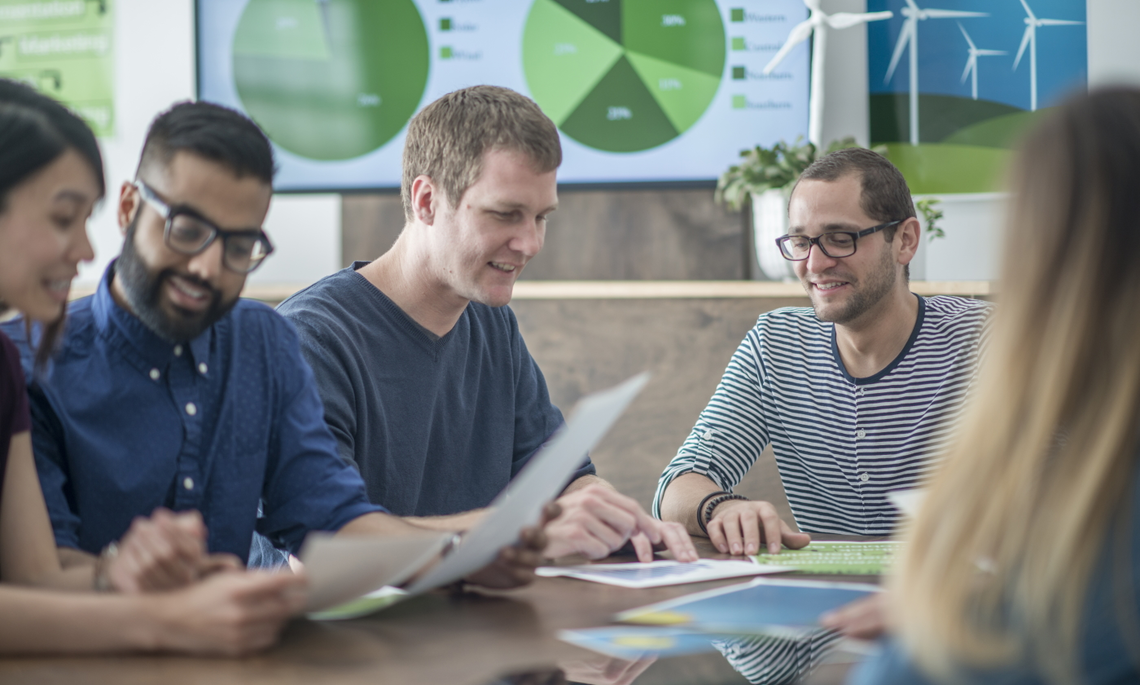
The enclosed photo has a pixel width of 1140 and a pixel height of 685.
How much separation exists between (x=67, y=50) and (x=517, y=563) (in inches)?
118

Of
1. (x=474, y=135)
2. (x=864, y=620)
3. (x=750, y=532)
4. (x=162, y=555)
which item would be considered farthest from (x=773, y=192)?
(x=162, y=555)

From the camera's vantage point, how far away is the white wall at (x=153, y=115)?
303cm

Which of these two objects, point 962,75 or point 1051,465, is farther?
point 962,75

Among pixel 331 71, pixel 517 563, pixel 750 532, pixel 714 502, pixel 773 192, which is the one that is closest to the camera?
pixel 517 563

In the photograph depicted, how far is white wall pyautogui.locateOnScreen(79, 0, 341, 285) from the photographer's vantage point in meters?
3.03

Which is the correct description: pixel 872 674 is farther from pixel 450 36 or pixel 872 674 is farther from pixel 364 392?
pixel 450 36

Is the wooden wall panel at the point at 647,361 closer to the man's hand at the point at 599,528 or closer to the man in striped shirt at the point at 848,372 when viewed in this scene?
the man in striped shirt at the point at 848,372

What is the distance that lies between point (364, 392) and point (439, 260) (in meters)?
0.26

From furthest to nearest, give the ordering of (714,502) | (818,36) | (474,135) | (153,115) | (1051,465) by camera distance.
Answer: (153,115) < (818,36) < (474,135) < (714,502) < (1051,465)

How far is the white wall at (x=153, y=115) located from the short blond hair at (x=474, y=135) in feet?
4.72

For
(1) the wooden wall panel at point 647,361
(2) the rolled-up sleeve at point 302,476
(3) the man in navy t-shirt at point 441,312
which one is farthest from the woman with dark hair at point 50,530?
(1) the wooden wall panel at point 647,361

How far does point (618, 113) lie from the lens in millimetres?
2875

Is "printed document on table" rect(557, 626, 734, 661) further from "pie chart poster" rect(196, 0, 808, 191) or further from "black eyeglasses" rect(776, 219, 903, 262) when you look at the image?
"pie chart poster" rect(196, 0, 808, 191)

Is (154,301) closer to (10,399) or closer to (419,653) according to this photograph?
(10,399)
